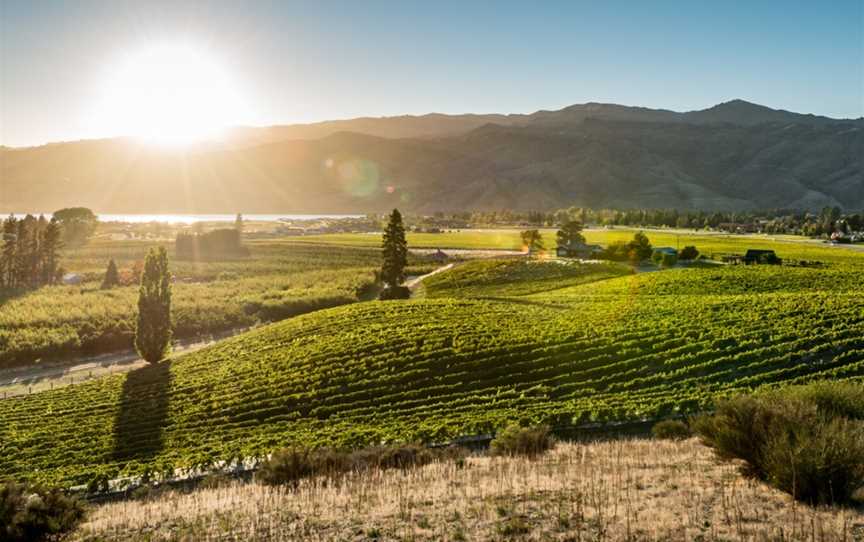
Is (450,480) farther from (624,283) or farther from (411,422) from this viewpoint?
(624,283)

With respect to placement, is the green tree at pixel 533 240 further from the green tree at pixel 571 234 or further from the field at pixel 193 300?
the field at pixel 193 300

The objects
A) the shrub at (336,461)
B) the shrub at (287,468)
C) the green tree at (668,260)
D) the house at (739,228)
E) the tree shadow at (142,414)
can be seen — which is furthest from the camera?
the house at (739,228)

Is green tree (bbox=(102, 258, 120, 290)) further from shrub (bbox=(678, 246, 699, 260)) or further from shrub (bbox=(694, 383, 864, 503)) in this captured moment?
shrub (bbox=(694, 383, 864, 503))

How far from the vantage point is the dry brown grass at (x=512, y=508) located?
425 inches

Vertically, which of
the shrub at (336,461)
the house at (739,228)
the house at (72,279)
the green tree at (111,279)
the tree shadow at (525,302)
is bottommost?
the house at (72,279)

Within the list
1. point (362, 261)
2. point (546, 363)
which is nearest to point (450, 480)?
point (546, 363)

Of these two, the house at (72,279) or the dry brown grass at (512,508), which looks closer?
the dry brown grass at (512,508)

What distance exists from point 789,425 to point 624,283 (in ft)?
175

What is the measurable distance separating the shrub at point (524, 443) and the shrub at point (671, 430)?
391 cm

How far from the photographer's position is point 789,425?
13.0 m

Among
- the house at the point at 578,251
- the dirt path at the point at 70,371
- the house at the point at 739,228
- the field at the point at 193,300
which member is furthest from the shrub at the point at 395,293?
the house at the point at 739,228

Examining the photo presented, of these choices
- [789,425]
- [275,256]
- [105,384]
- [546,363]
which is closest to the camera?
[789,425]

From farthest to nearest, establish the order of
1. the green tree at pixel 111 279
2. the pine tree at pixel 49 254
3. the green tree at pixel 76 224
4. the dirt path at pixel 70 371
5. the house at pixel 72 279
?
the green tree at pixel 76 224, the pine tree at pixel 49 254, the house at pixel 72 279, the green tree at pixel 111 279, the dirt path at pixel 70 371

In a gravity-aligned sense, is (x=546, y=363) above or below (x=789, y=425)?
below
